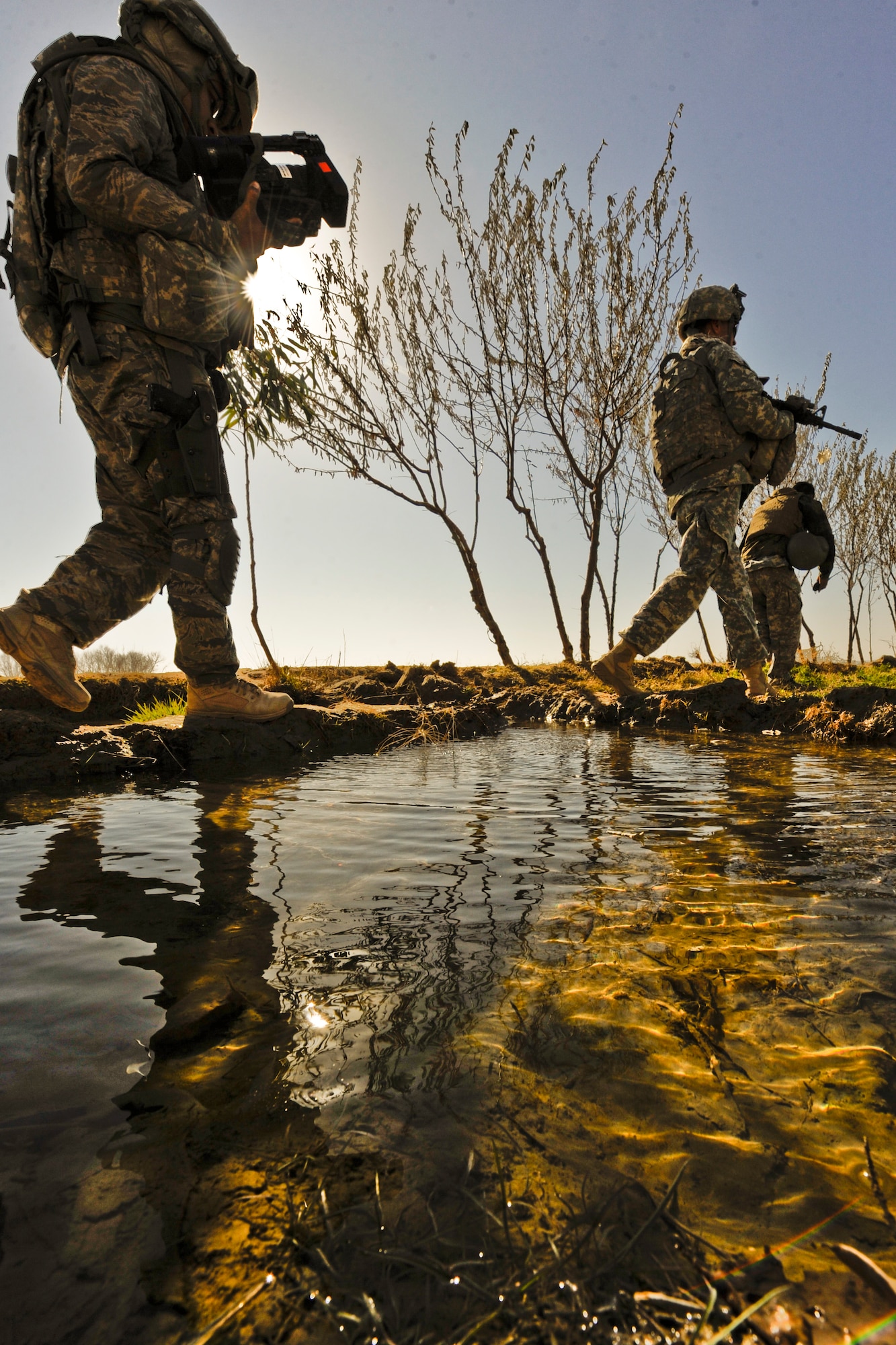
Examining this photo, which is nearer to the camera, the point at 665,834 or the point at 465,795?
the point at 665,834

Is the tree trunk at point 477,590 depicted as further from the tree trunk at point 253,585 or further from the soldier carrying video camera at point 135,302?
the soldier carrying video camera at point 135,302

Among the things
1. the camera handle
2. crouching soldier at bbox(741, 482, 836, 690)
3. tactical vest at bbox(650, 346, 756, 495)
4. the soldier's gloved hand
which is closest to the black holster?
the soldier's gloved hand

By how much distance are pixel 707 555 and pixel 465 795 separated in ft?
9.82

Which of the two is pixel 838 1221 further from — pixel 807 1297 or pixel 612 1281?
pixel 612 1281

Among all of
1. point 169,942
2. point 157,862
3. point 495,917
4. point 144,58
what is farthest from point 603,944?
point 144,58

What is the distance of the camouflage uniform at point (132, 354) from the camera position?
2570mm

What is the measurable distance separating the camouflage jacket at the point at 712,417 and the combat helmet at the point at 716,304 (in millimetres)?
259

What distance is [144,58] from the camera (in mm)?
2797

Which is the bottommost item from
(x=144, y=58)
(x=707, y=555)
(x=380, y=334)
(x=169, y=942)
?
(x=169, y=942)

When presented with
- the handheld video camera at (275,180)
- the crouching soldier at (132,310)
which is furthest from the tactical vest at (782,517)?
the crouching soldier at (132,310)

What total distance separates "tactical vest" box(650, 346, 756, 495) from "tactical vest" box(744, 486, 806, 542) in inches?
90.0

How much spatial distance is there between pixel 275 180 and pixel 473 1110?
12.3ft

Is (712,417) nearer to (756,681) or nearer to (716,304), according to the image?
(716,304)

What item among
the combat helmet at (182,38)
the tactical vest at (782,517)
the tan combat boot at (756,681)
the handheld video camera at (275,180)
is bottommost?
the tan combat boot at (756,681)
